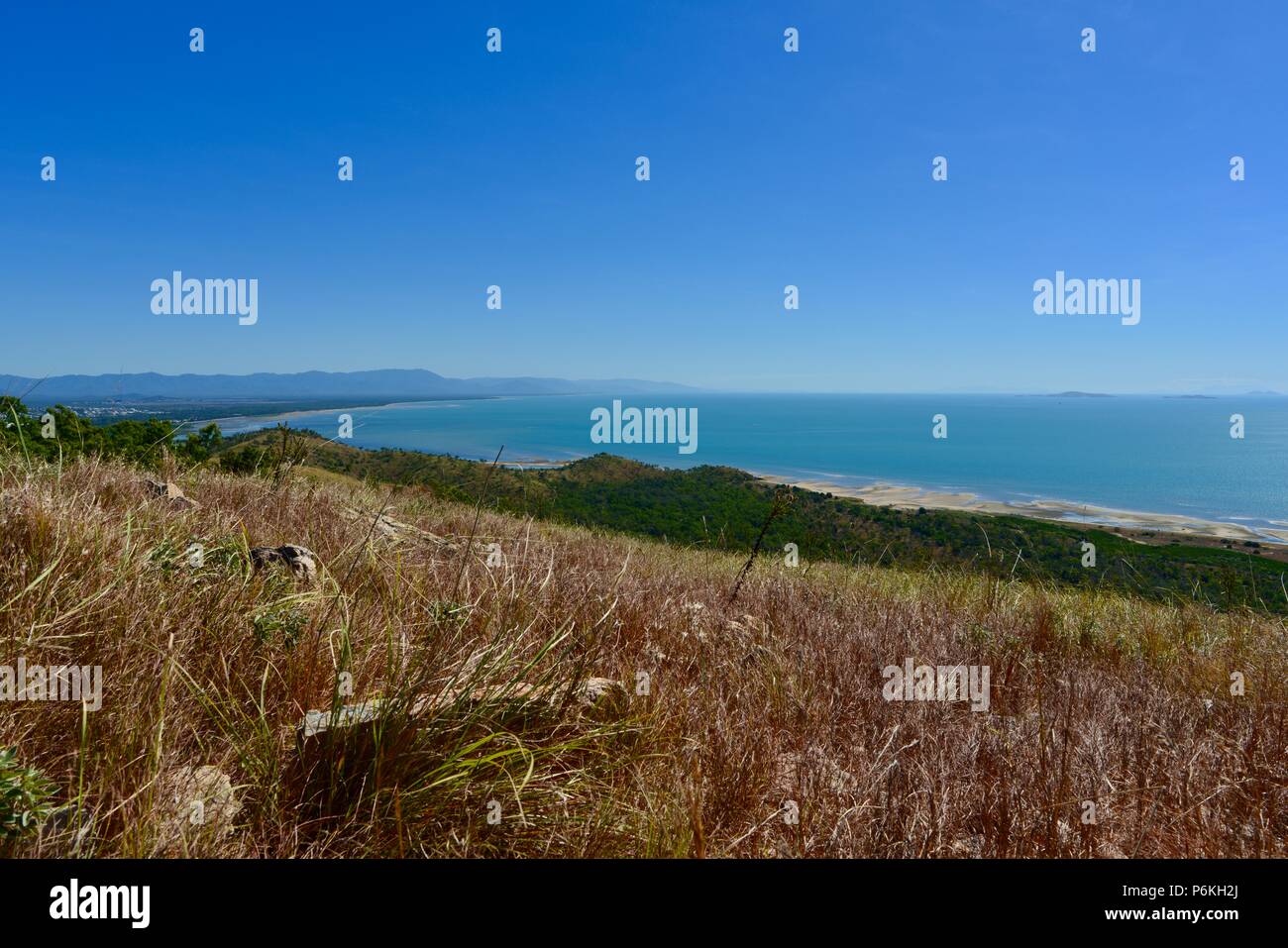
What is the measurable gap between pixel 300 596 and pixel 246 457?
7.07 metres

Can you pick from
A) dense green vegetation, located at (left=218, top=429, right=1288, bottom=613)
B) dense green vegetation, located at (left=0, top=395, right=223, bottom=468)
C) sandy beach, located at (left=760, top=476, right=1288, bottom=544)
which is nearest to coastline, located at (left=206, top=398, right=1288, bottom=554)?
sandy beach, located at (left=760, top=476, right=1288, bottom=544)

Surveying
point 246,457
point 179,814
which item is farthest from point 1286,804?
point 246,457

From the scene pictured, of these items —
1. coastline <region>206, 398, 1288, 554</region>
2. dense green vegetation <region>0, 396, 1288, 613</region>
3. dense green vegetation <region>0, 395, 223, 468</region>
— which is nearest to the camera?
dense green vegetation <region>0, 395, 223, 468</region>

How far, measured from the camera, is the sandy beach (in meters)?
35.0

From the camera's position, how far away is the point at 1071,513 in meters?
40.5

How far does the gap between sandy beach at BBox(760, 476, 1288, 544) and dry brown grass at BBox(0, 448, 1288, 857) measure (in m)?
22.7

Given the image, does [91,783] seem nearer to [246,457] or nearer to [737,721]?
[737,721]

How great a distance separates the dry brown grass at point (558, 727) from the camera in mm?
1881

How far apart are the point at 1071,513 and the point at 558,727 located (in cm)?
4747

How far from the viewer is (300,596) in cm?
284

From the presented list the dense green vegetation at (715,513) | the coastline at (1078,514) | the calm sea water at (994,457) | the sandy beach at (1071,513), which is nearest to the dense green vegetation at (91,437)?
the dense green vegetation at (715,513)

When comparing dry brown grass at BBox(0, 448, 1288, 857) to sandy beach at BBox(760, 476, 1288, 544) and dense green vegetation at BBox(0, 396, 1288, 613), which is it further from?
sandy beach at BBox(760, 476, 1288, 544)

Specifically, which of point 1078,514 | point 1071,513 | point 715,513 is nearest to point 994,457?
point 1071,513

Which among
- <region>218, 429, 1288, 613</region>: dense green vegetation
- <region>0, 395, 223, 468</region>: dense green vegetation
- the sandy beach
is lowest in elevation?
the sandy beach
